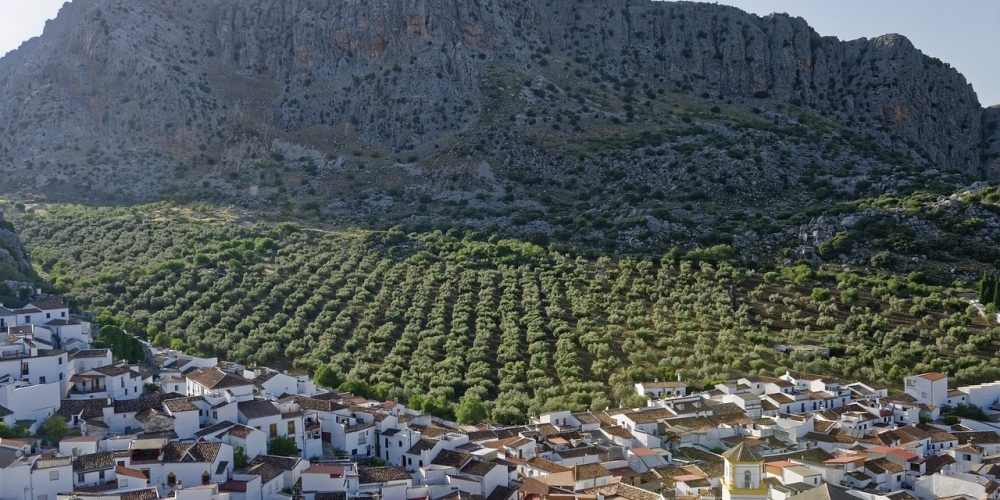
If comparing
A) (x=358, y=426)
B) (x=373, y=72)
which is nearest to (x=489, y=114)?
(x=373, y=72)

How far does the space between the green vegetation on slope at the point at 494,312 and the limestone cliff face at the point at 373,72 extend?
20.0 metres

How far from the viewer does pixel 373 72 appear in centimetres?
8531

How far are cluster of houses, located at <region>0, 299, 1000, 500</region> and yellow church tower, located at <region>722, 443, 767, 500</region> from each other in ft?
0.12

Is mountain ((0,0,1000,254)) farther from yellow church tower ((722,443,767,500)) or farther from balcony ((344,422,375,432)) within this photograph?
yellow church tower ((722,443,767,500))

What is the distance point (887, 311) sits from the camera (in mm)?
45969

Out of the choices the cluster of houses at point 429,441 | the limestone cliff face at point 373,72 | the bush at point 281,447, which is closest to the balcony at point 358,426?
the cluster of houses at point 429,441

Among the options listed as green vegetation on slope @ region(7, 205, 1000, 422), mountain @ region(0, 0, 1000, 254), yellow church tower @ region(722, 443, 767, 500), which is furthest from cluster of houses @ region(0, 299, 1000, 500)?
mountain @ region(0, 0, 1000, 254)

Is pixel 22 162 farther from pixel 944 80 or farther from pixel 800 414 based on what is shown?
pixel 944 80

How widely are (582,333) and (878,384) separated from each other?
1276cm

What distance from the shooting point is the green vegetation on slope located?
41031 mm

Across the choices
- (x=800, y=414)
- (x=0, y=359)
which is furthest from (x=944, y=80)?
(x=0, y=359)

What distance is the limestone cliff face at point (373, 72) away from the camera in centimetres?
8138

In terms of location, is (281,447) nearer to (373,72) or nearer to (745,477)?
(745,477)

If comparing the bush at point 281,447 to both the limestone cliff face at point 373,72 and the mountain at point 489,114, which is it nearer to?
the mountain at point 489,114
